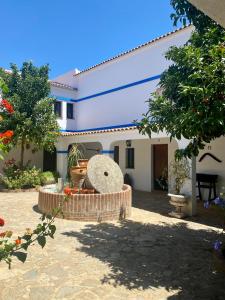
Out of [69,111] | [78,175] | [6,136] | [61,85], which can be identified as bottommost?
[78,175]

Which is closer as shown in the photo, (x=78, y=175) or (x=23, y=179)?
(x=78, y=175)

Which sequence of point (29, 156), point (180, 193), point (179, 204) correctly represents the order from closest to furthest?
point (179, 204) → point (180, 193) → point (29, 156)

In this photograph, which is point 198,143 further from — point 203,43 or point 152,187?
point 152,187

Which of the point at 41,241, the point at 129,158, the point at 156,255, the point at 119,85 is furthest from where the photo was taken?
the point at 119,85

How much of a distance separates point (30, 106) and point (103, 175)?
6725 millimetres

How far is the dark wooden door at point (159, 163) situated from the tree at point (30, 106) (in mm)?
5341

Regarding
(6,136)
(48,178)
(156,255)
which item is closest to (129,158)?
(48,178)

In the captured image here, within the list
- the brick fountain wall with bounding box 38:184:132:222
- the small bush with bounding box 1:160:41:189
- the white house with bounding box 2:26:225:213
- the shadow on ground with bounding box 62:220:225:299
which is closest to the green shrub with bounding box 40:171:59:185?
the small bush with bounding box 1:160:41:189

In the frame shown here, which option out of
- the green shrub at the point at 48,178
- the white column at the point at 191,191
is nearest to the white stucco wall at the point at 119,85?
the green shrub at the point at 48,178

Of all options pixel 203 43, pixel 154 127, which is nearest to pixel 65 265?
pixel 154 127

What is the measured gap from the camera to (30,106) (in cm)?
1392

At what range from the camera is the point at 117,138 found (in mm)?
12766

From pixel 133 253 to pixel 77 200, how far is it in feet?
9.75

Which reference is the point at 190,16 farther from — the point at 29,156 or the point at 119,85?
the point at 29,156
